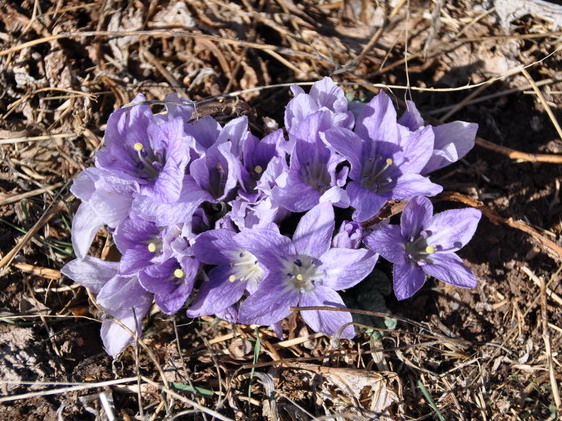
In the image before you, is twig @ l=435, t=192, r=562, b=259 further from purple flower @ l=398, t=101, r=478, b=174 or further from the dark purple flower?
the dark purple flower

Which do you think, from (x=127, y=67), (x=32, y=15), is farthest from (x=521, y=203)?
(x=32, y=15)

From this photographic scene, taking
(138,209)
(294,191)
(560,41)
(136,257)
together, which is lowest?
(136,257)

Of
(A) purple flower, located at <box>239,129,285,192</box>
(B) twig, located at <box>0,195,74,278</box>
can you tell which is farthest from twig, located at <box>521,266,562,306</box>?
(B) twig, located at <box>0,195,74,278</box>

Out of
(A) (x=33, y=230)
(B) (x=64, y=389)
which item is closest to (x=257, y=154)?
(A) (x=33, y=230)

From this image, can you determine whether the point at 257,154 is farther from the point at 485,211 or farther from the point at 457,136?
the point at 485,211

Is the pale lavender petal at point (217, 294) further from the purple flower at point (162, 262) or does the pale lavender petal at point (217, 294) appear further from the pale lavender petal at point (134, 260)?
the pale lavender petal at point (134, 260)

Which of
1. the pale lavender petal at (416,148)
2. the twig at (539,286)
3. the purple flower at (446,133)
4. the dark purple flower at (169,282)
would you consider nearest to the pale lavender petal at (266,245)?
the dark purple flower at (169,282)

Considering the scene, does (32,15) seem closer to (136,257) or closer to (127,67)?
(127,67)
